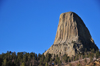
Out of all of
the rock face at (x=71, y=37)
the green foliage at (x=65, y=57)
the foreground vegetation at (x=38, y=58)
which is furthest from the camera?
the rock face at (x=71, y=37)

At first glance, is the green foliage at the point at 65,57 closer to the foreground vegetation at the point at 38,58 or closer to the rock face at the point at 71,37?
the foreground vegetation at the point at 38,58

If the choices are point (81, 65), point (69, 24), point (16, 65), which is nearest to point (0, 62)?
point (16, 65)

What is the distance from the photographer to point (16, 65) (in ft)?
457

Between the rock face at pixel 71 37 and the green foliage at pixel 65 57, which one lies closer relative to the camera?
the green foliage at pixel 65 57

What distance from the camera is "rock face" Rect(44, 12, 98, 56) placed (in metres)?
167

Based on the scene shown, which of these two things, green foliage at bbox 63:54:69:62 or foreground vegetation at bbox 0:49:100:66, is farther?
green foliage at bbox 63:54:69:62

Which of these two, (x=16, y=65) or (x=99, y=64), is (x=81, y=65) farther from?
(x=16, y=65)

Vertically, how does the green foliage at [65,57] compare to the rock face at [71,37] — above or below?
below

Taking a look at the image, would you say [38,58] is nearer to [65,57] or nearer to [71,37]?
[65,57]

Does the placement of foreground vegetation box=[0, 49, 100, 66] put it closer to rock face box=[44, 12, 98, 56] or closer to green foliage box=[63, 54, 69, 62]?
green foliage box=[63, 54, 69, 62]

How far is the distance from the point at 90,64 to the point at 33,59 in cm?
4288

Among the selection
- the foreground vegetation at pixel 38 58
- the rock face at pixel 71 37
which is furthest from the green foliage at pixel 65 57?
the rock face at pixel 71 37

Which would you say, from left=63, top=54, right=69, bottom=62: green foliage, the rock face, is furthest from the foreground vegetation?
the rock face

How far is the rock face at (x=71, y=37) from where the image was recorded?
546 ft
